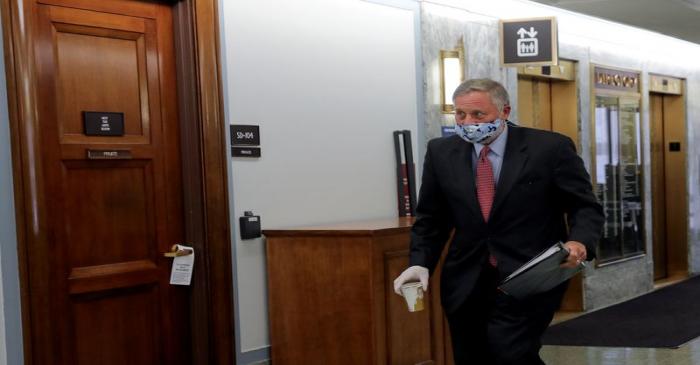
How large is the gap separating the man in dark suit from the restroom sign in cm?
263

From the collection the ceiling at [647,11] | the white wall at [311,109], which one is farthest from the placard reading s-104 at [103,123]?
the ceiling at [647,11]

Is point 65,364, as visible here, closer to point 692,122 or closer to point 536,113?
point 536,113

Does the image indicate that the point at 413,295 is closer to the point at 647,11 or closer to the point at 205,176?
the point at 205,176

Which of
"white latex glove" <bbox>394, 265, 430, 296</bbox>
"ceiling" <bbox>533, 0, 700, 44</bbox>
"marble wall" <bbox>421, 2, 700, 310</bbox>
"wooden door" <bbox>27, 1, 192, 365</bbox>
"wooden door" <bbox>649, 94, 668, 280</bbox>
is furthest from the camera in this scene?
"wooden door" <bbox>649, 94, 668, 280</bbox>

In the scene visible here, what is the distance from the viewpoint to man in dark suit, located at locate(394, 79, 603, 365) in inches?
115

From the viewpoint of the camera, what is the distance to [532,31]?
565 centimetres

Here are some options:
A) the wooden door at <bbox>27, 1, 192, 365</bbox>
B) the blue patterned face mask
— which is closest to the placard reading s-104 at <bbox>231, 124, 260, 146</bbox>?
the wooden door at <bbox>27, 1, 192, 365</bbox>

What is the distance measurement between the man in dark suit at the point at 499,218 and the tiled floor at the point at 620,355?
2.42 meters

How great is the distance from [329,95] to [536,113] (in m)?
2.94

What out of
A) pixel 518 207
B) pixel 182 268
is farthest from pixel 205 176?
pixel 518 207

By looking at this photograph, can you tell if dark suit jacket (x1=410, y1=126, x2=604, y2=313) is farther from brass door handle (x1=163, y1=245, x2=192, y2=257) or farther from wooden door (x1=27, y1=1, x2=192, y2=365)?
wooden door (x1=27, y1=1, x2=192, y2=365)

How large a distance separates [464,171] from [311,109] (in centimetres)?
170

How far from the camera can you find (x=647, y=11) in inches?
260

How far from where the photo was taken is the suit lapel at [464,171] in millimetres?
3004
